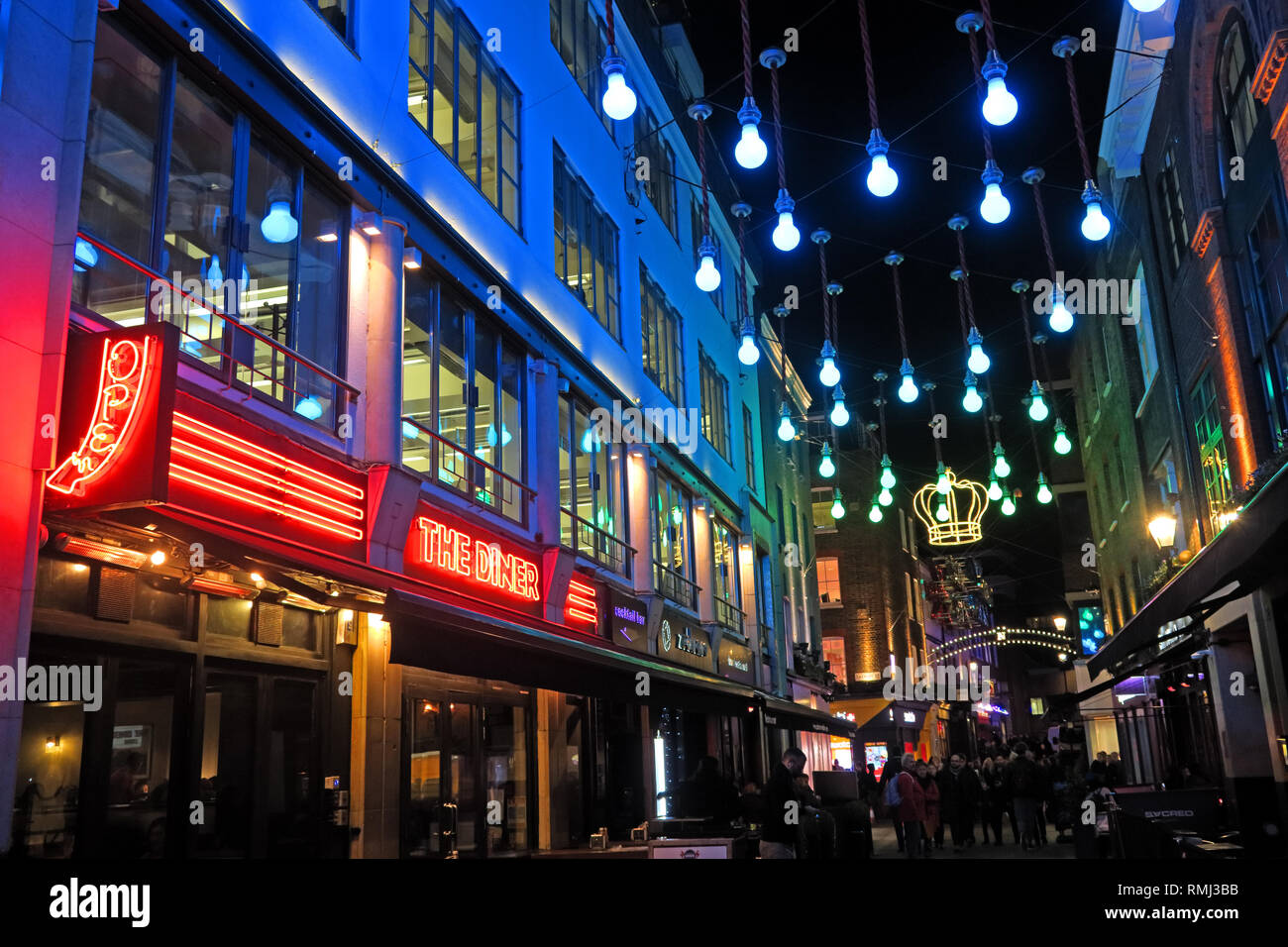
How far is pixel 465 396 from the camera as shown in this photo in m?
13.4

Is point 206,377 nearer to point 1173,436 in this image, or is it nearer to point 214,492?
point 214,492

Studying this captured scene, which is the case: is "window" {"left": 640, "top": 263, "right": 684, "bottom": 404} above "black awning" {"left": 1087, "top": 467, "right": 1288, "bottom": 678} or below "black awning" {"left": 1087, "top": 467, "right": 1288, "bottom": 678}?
above

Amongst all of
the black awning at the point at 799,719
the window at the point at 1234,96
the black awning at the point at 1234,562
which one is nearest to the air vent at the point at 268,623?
the black awning at the point at 1234,562

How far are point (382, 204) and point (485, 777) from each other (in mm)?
7538

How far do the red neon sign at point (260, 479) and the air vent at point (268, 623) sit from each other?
0.90m

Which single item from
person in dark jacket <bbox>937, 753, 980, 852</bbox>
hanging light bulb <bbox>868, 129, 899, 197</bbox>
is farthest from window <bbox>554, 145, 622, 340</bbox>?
person in dark jacket <bbox>937, 753, 980, 852</bbox>

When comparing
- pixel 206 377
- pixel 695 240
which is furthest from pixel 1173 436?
pixel 206 377

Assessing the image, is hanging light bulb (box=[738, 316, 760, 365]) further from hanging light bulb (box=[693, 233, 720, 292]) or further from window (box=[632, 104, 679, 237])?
window (box=[632, 104, 679, 237])

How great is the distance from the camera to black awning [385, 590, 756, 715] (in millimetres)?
8258

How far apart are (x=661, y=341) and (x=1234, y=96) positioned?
40.2 ft

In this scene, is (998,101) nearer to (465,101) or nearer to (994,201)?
(994,201)

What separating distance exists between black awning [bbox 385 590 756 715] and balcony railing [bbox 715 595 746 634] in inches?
534

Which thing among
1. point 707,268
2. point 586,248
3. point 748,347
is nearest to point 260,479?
point 707,268
